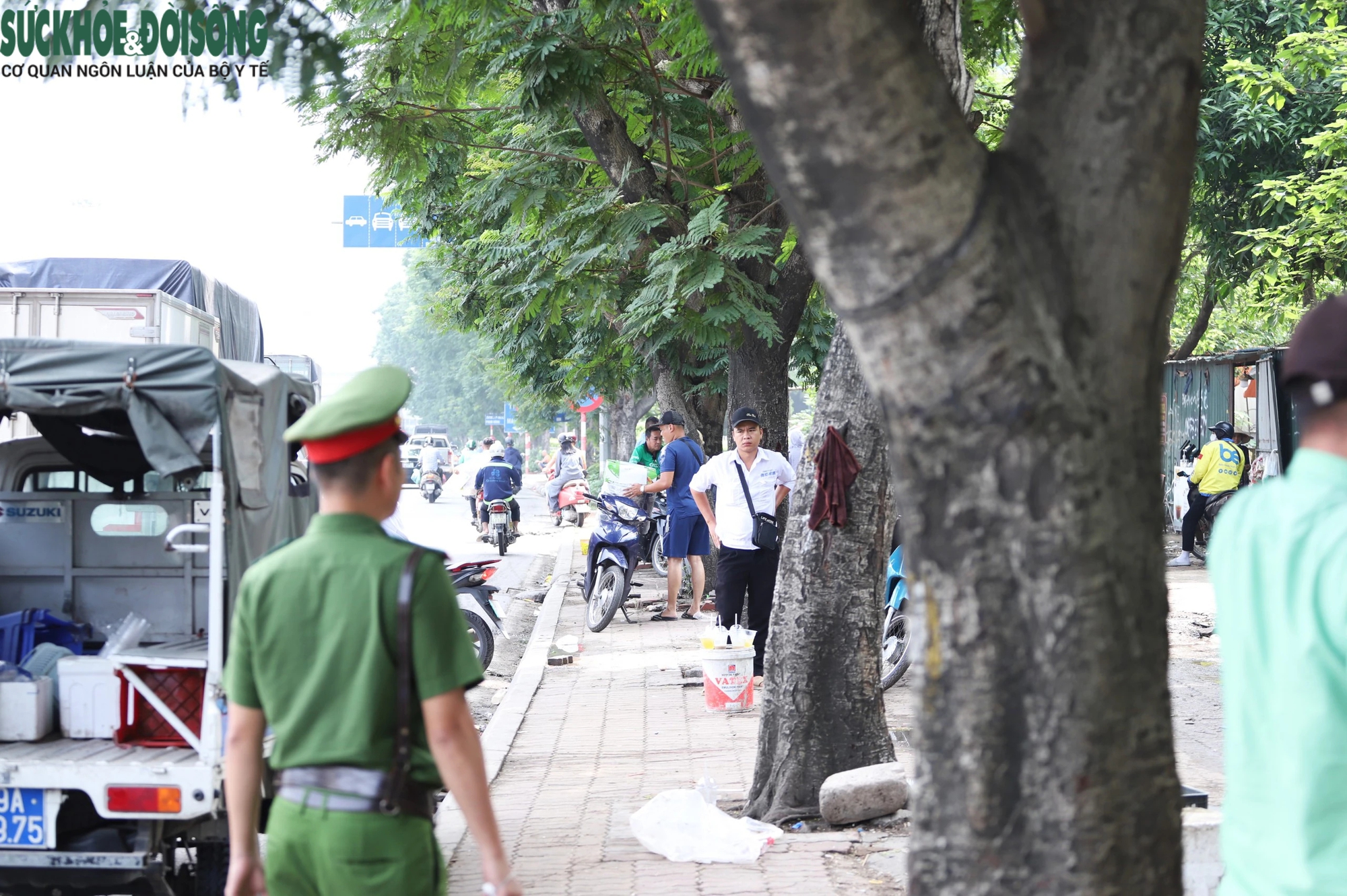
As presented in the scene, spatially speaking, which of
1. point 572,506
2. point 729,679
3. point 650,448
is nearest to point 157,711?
point 729,679

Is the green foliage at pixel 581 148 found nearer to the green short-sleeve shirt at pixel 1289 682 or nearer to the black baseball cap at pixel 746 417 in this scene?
the black baseball cap at pixel 746 417

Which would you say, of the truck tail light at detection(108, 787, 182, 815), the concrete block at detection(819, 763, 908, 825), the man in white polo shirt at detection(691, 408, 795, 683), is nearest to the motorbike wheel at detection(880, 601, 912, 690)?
the man in white polo shirt at detection(691, 408, 795, 683)

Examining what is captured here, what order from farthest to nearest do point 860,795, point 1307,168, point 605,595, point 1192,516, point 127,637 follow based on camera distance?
point 1307,168 → point 1192,516 → point 605,595 → point 860,795 → point 127,637

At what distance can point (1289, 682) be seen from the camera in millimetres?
2035

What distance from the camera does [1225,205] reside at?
71.1ft

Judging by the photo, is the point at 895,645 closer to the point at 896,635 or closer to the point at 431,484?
the point at 896,635

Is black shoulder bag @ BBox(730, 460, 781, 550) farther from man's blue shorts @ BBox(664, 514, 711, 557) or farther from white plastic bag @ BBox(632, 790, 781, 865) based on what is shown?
white plastic bag @ BBox(632, 790, 781, 865)

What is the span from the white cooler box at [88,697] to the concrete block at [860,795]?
2.99 m

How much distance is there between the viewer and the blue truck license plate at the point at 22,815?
489 cm

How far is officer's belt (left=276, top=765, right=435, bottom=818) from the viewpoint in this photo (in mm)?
2689

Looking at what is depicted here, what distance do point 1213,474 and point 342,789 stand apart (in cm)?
1686

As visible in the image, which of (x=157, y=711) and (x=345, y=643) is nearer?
(x=345, y=643)

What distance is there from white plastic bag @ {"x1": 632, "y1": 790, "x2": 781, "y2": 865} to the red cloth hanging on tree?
1.39 meters

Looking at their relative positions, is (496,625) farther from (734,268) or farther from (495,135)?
(495,135)
